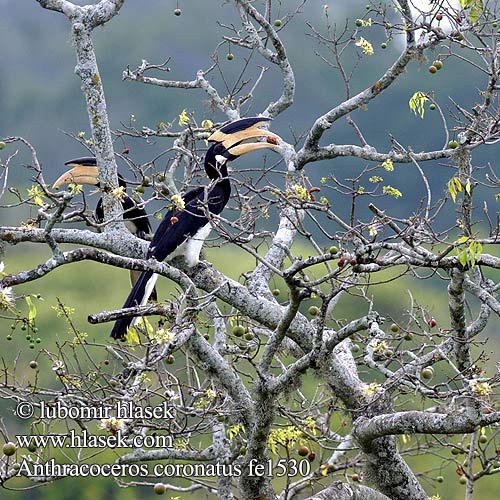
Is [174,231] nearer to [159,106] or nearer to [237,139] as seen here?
[237,139]

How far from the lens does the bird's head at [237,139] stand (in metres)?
5.66

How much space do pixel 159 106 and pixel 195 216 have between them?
7887mm

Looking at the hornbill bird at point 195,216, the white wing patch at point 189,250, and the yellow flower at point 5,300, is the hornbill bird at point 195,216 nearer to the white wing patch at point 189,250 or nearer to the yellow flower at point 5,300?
the white wing patch at point 189,250

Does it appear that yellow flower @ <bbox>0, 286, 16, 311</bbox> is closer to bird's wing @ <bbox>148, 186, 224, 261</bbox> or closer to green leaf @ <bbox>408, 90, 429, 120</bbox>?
bird's wing @ <bbox>148, 186, 224, 261</bbox>

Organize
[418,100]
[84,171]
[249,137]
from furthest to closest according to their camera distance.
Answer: [84,171] < [249,137] < [418,100]

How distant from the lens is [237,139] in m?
5.73

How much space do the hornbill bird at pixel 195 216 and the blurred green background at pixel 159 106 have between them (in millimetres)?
556

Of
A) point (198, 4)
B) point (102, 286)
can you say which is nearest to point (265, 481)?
point (102, 286)

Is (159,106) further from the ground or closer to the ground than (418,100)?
further from the ground

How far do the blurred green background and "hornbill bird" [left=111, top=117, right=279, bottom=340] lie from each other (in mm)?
556

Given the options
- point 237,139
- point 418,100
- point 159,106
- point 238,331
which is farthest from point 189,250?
point 159,106

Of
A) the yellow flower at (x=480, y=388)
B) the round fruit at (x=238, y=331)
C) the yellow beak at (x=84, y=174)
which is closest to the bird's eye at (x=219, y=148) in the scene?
the yellow beak at (x=84, y=174)

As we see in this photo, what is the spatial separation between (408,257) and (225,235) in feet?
2.40

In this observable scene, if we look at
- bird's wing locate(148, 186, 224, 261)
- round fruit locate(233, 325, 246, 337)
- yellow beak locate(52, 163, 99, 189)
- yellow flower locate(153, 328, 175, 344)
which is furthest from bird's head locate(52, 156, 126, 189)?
yellow flower locate(153, 328, 175, 344)
